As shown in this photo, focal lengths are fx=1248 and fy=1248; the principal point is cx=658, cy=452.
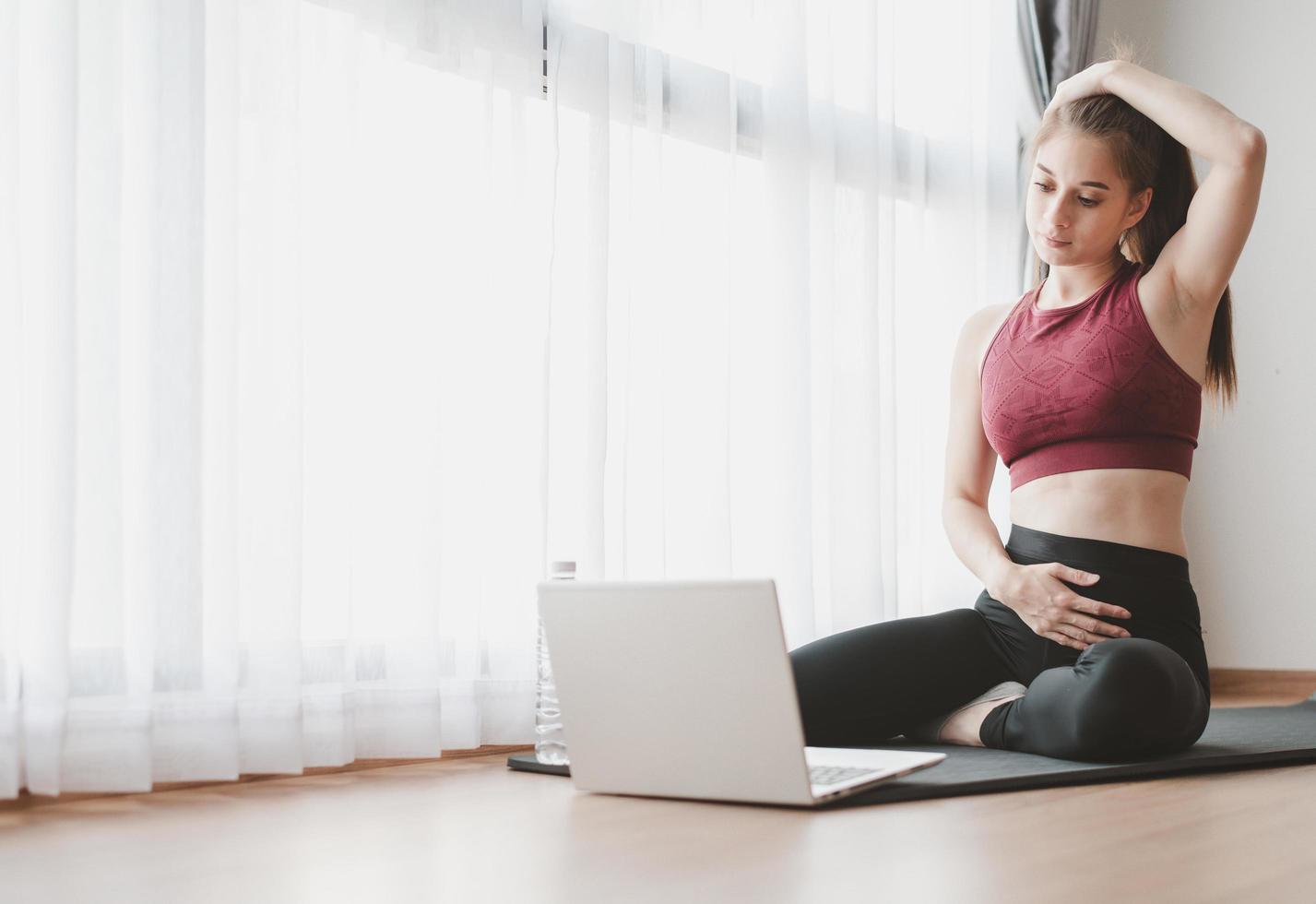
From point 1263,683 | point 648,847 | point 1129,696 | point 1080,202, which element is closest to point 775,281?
point 1080,202

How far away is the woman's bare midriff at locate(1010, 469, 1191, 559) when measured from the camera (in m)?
1.65

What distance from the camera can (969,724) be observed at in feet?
5.55

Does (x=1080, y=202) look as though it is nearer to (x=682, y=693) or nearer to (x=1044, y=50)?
(x=682, y=693)

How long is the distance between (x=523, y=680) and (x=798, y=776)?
0.69 metres

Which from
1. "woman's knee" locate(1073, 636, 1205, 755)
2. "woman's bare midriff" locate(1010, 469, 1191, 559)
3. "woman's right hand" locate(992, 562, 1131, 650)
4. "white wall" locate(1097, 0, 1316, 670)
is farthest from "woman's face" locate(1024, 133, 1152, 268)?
"white wall" locate(1097, 0, 1316, 670)

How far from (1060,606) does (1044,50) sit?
199 cm

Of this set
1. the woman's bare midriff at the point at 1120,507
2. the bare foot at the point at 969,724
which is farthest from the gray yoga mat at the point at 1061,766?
the woman's bare midriff at the point at 1120,507

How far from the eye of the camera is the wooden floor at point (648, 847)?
2.91 feet

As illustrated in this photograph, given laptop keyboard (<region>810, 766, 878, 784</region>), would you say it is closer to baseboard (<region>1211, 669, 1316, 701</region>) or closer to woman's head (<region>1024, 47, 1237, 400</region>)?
woman's head (<region>1024, 47, 1237, 400</region>)

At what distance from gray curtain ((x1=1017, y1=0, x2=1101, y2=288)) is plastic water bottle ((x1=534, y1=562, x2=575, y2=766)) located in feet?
6.10

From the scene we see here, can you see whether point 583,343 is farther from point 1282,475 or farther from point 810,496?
point 1282,475

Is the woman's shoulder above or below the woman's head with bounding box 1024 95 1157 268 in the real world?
below

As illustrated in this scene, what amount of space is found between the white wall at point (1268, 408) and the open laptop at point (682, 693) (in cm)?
241

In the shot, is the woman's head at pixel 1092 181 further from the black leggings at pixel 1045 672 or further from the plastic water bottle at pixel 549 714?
the plastic water bottle at pixel 549 714
